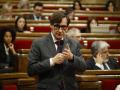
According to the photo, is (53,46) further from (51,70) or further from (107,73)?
(107,73)

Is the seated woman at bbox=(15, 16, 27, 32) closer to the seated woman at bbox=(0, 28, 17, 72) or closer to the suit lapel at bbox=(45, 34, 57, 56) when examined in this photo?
the seated woman at bbox=(0, 28, 17, 72)

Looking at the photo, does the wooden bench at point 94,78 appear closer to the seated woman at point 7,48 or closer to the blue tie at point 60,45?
the blue tie at point 60,45

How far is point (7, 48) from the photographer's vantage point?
17.7ft

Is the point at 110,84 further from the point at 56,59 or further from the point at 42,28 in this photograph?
the point at 42,28

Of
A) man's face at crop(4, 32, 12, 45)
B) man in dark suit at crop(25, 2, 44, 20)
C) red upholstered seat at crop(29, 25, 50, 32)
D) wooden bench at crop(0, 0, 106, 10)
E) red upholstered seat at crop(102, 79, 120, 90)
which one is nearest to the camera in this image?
red upholstered seat at crop(102, 79, 120, 90)

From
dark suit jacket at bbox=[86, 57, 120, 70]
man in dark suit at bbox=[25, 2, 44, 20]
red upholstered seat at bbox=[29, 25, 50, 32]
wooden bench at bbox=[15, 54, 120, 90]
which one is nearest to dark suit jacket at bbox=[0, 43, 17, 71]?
wooden bench at bbox=[15, 54, 120, 90]

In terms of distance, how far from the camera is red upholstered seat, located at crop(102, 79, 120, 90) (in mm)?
3498

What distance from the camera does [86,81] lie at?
2.97m

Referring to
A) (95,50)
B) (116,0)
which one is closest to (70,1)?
(116,0)

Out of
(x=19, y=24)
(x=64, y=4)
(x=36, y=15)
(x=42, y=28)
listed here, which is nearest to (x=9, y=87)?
(x=19, y=24)

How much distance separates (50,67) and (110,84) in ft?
3.71

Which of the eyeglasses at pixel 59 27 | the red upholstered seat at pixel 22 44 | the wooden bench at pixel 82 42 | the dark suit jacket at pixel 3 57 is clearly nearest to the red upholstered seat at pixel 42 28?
the wooden bench at pixel 82 42

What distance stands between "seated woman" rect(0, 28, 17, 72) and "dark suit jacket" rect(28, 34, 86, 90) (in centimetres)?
228

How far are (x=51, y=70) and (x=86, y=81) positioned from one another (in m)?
0.49
